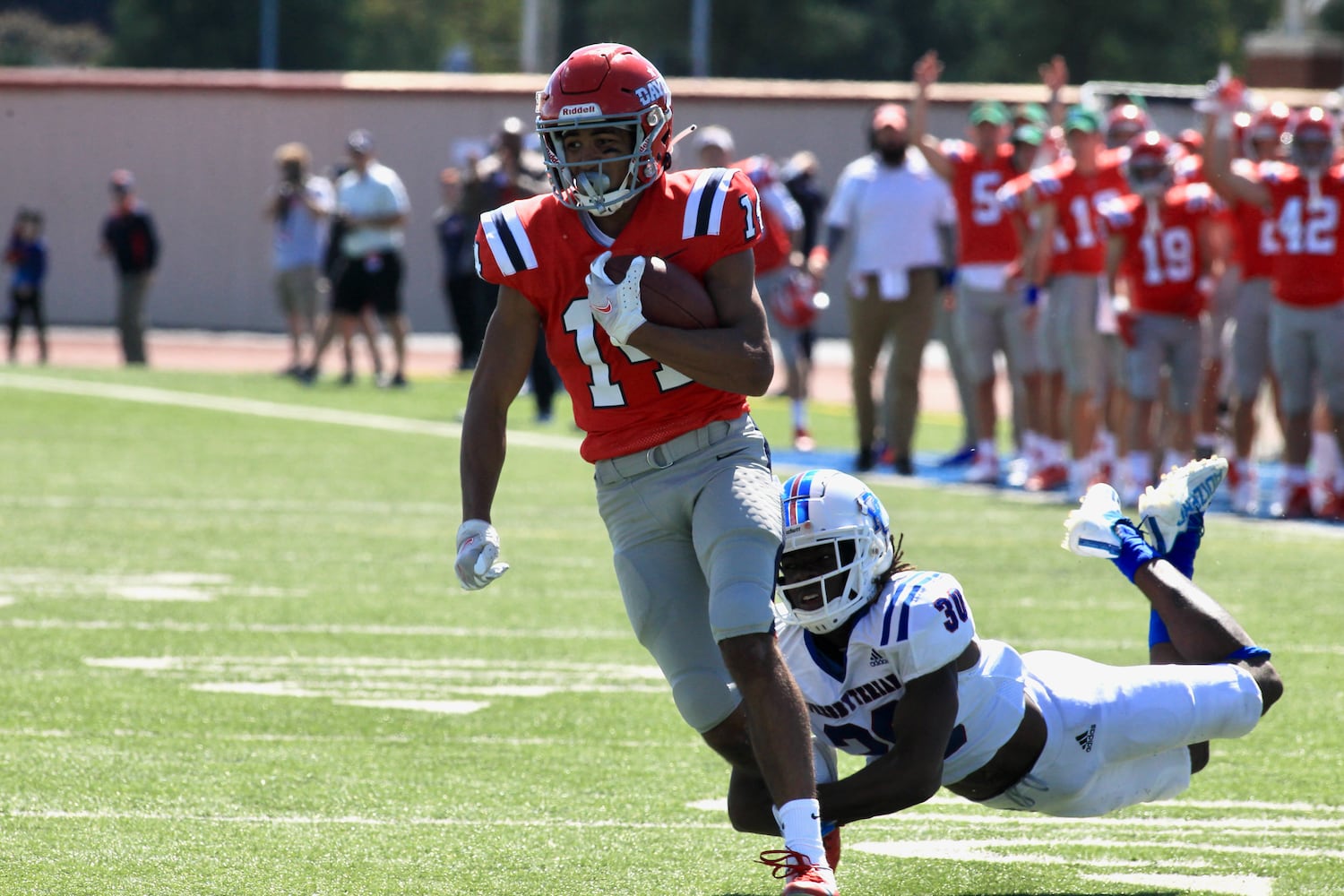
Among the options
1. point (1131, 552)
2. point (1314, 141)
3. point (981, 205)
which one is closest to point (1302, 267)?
point (1314, 141)

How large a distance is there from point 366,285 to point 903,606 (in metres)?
12.1

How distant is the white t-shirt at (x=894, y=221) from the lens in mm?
11602

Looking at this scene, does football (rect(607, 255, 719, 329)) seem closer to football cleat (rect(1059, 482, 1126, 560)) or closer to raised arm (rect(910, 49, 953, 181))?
football cleat (rect(1059, 482, 1126, 560))

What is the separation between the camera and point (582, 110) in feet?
13.0

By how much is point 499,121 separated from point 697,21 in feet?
61.9

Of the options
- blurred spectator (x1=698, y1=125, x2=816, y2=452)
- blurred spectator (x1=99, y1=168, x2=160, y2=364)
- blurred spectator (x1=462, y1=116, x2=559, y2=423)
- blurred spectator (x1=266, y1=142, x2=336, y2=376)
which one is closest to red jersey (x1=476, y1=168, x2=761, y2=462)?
blurred spectator (x1=698, y1=125, x2=816, y2=452)

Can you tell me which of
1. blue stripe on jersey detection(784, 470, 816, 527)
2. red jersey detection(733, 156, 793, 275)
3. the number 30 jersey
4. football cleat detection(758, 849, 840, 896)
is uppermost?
red jersey detection(733, 156, 793, 275)

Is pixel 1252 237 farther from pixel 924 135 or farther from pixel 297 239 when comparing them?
pixel 297 239

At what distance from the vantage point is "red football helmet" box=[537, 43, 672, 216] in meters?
3.96

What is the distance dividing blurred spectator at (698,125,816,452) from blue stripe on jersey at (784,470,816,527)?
839 centimetres

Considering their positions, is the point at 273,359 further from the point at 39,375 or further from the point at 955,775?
the point at 955,775

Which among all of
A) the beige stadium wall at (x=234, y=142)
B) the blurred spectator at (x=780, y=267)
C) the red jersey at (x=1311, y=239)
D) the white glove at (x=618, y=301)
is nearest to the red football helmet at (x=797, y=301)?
the blurred spectator at (x=780, y=267)

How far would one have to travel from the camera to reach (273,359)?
861 inches

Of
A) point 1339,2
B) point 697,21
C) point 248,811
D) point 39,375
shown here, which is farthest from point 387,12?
point 248,811
